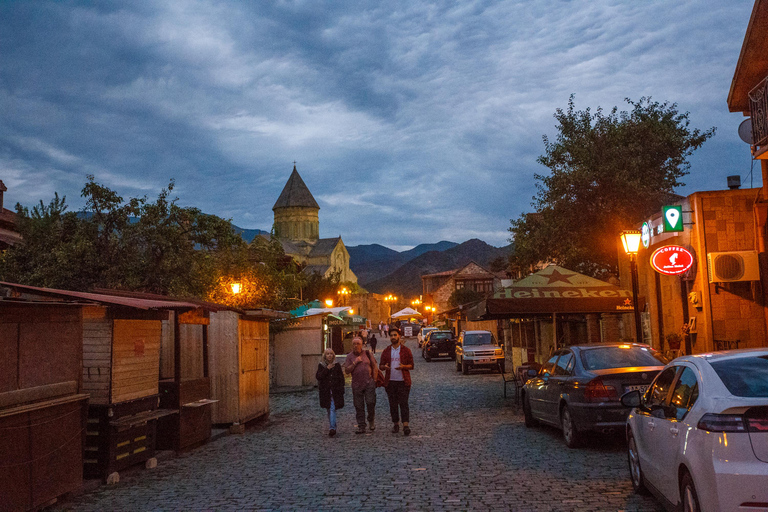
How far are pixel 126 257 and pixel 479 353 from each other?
14.4 meters

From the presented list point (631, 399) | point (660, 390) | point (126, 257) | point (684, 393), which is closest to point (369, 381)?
point (631, 399)

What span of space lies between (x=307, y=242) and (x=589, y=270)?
95.8 meters

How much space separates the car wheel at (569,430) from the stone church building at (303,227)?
4399 inches

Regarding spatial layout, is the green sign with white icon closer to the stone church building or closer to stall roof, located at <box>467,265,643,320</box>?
stall roof, located at <box>467,265,643,320</box>

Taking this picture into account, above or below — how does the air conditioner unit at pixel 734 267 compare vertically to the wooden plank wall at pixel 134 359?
above

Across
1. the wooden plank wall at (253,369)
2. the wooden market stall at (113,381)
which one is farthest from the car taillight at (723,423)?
the wooden plank wall at (253,369)

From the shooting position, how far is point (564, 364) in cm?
1112

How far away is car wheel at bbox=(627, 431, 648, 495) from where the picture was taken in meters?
6.78

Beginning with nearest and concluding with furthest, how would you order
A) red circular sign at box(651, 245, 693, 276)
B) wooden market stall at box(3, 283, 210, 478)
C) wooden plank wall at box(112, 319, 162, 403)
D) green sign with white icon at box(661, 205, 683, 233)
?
wooden market stall at box(3, 283, 210, 478), wooden plank wall at box(112, 319, 162, 403), red circular sign at box(651, 245, 693, 276), green sign with white icon at box(661, 205, 683, 233)

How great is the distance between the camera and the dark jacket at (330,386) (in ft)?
42.2

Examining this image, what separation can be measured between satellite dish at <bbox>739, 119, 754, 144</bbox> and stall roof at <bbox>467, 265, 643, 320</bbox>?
4.26 meters

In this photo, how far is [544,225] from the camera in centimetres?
3139

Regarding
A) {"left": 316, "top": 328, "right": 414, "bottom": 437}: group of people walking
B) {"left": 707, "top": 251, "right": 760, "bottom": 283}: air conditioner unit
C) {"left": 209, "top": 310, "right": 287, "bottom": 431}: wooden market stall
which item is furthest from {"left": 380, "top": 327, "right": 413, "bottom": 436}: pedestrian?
{"left": 707, "top": 251, "right": 760, "bottom": 283}: air conditioner unit

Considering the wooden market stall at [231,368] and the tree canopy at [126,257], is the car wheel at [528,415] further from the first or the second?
the tree canopy at [126,257]
